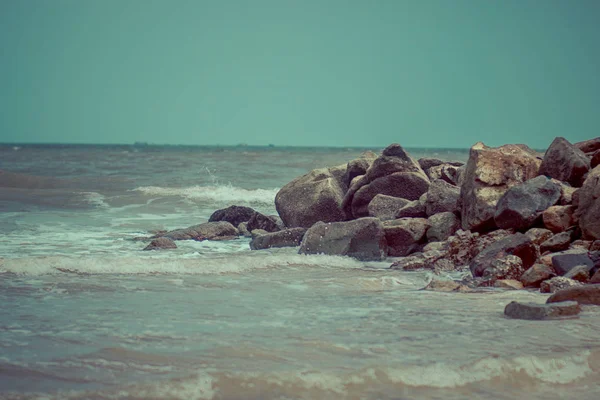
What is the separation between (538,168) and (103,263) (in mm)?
6550

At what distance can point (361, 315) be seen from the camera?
Answer: 565cm

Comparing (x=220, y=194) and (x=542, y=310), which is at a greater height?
(x=542, y=310)

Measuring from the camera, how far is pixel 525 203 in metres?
8.93

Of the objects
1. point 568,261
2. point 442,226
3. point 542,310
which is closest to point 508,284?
point 568,261

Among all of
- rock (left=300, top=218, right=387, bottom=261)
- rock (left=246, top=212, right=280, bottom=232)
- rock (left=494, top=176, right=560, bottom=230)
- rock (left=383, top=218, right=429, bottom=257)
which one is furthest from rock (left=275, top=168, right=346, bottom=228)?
rock (left=494, top=176, right=560, bottom=230)

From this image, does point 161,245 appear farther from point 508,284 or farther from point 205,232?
point 508,284

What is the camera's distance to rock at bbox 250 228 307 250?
10805mm

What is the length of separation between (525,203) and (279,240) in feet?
13.0

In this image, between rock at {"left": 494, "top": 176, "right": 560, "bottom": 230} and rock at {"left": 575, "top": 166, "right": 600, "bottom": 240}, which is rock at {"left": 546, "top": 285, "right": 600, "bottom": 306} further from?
rock at {"left": 494, "top": 176, "right": 560, "bottom": 230}

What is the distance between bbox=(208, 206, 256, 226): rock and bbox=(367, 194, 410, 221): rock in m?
3.17

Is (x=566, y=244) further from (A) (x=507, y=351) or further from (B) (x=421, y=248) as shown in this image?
(A) (x=507, y=351)

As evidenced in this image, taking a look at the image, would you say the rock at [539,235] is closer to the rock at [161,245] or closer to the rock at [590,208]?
the rock at [590,208]

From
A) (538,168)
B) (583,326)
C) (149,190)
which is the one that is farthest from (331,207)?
(149,190)

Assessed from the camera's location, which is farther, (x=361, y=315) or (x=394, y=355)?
(x=361, y=315)
